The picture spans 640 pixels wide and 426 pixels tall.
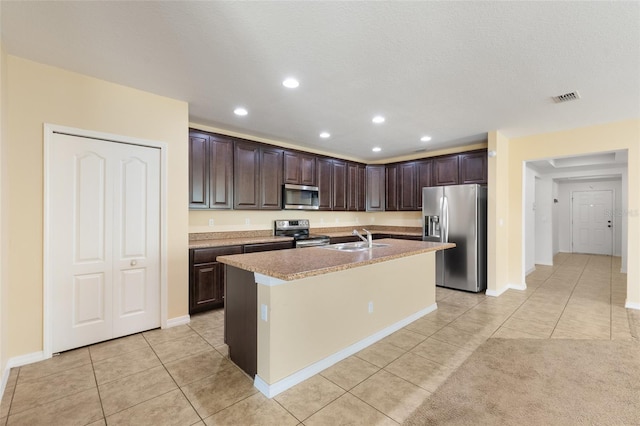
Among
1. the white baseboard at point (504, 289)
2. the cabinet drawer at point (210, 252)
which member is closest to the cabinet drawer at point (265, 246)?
the cabinet drawer at point (210, 252)

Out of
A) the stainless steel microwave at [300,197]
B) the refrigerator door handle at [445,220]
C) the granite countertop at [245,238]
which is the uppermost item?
the stainless steel microwave at [300,197]

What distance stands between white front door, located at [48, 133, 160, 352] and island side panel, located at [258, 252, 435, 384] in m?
1.73

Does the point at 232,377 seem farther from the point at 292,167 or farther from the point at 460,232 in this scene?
the point at 460,232

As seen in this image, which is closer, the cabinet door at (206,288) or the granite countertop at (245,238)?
the cabinet door at (206,288)

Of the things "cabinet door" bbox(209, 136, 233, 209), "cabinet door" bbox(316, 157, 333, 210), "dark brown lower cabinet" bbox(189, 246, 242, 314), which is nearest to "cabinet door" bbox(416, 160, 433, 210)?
"cabinet door" bbox(316, 157, 333, 210)

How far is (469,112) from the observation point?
144 inches

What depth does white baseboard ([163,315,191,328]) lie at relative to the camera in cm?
329

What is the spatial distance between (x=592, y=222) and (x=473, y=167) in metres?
6.46

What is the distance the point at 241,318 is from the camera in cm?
242

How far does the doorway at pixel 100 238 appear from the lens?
2.63m

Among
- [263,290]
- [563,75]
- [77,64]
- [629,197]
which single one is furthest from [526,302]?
[77,64]

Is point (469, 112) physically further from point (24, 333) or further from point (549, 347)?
point (24, 333)

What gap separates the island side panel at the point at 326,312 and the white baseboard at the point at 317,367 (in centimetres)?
3

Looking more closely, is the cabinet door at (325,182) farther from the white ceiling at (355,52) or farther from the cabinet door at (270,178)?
the white ceiling at (355,52)
